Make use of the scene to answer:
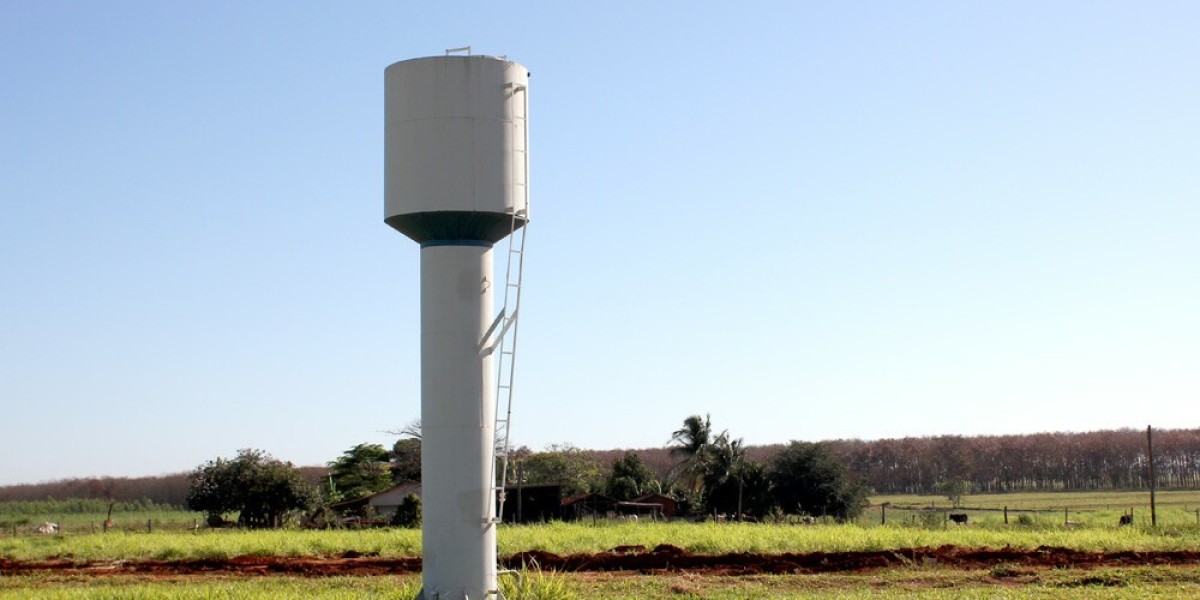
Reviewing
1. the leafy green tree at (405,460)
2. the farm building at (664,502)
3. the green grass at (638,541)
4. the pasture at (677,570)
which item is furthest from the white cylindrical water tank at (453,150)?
the leafy green tree at (405,460)

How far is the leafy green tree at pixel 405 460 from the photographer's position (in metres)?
81.4

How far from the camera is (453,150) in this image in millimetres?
17188

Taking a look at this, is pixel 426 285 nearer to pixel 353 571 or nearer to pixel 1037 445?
pixel 353 571

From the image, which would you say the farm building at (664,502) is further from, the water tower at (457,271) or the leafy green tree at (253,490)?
the water tower at (457,271)

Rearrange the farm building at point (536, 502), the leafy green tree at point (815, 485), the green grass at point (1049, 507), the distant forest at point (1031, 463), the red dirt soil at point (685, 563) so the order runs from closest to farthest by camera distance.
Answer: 1. the red dirt soil at point (685, 563)
2. the green grass at point (1049, 507)
3. the farm building at point (536, 502)
4. the leafy green tree at point (815, 485)
5. the distant forest at point (1031, 463)

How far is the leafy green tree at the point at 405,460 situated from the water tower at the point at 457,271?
2462 inches

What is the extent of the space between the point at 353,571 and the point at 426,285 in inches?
455

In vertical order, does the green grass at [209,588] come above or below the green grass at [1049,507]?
above

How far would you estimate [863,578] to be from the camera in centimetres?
2498

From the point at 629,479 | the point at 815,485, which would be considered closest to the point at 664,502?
the point at 629,479

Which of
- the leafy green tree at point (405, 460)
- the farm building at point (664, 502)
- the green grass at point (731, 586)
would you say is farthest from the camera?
the leafy green tree at point (405, 460)

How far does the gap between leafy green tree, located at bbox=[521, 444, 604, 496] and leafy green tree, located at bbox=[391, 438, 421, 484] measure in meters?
7.54

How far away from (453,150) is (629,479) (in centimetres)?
5841

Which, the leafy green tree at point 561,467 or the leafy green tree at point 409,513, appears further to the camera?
the leafy green tree at point 561,467
